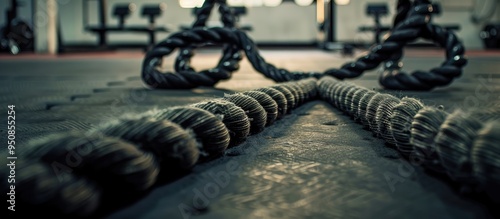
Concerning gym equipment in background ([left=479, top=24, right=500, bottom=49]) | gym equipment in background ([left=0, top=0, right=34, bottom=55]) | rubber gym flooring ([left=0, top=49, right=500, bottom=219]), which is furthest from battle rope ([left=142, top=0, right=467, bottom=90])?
gym equipment in background ([left=479, top=24, right=500, bottom=49])

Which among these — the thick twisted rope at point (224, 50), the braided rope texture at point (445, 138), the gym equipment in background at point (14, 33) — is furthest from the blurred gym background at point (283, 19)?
the braided rope texture at point (445, 138)

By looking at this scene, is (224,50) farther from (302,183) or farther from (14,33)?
(14,33)

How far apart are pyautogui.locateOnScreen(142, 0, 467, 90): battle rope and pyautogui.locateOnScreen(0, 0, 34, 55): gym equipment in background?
20.0ft

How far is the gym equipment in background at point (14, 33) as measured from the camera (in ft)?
23.4

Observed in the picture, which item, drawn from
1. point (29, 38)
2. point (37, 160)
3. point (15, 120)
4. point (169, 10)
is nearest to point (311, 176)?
point (37, 160)

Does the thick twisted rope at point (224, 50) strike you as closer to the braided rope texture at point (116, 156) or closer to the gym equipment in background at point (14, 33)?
the braided rope texture at point (116, 156)

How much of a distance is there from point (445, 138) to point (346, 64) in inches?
52.7

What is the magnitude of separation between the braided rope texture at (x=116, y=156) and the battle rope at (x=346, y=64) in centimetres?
110

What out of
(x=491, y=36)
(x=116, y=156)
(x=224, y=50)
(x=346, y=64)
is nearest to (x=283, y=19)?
(x=491, y=36)

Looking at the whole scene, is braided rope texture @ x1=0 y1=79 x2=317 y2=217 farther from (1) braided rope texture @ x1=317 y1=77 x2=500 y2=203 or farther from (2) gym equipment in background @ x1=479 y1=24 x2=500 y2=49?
(2) gym equipment in background @ x1=479 y1=24 x2=500 y2=49

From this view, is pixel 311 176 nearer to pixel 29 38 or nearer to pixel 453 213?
pixel 453 213

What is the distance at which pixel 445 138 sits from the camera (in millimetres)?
571

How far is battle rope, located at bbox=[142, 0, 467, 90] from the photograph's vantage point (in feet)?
5.85

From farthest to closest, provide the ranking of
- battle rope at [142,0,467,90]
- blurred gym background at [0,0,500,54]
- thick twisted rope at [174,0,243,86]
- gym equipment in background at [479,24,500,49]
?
blurred gym background at [0,0,500,54]
gym equipment in background at [479,24,500,49]
thick twisted rope at [174,0,243,86]
battle rope at [142,0,467,90]
